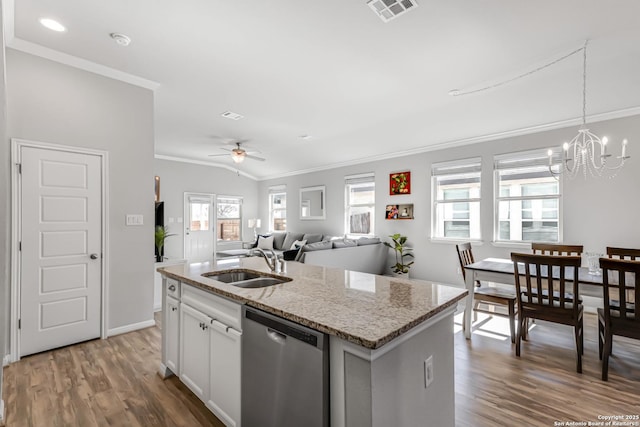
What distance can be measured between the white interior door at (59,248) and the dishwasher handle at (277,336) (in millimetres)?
2790

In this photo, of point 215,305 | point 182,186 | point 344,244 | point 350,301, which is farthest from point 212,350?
point 182,186

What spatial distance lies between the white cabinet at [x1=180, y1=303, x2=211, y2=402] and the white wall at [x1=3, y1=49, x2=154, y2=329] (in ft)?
5.65

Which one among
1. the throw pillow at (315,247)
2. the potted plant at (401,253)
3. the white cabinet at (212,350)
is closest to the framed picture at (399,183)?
the potted plant at (401,253)

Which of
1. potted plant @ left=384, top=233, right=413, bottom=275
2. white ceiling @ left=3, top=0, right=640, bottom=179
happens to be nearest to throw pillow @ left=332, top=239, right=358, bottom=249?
potted plant @ left=384, top=233, right=413, bottom=275

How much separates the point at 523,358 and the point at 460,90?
3.01 m

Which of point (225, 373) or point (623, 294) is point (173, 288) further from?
point (623, 294)

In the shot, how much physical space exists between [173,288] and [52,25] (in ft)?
8.20

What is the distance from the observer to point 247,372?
1576mm

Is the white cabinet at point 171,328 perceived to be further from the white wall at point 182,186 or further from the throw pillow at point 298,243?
the white wall at point 182,186

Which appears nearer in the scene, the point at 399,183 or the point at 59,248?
the point at 59,248

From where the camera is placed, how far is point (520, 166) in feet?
15.5

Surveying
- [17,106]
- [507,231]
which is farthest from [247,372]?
[507,231]

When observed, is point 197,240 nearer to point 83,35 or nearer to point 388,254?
point 388,254

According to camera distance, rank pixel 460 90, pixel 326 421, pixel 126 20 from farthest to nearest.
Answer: pixel 460 90 < pixel 126 20 < pixel 326 421
